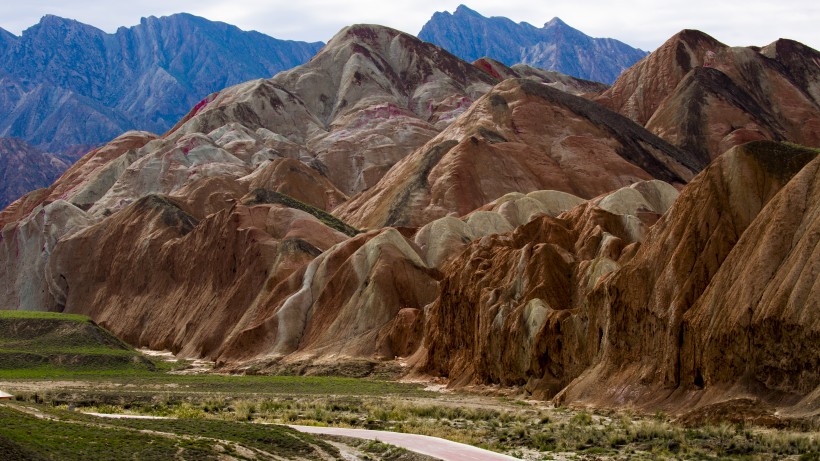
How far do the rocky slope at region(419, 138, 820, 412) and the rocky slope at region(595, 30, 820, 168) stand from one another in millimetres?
103918

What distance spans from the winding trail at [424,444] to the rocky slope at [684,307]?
11847 mm

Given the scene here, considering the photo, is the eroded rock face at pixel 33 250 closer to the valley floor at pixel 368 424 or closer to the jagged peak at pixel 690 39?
the valley floor at pixel 368 424

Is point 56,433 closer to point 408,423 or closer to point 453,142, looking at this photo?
point 408,423

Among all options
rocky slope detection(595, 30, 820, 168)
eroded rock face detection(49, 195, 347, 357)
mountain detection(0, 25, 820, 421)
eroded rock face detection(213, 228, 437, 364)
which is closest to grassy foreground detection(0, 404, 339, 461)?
mountain detection(0, 25, 820, 421)

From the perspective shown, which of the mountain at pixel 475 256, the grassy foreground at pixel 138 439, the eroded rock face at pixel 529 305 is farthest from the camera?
the eroded rock face at pixel 529 305

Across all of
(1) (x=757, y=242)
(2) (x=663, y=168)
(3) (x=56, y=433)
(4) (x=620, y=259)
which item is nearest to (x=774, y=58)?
(2) (x=663, y=168)

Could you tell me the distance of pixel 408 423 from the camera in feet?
147

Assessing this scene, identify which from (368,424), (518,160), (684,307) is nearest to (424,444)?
(368,424)

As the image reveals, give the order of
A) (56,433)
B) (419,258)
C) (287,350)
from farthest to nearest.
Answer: (419,258), (287,350), (56,433)

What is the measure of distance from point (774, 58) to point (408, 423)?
550ft

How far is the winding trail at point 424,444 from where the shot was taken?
113ft

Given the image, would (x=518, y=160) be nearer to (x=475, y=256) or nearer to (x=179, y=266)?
(x=179, y=266)

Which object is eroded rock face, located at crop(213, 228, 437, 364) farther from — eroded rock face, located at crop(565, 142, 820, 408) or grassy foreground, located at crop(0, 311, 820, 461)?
eroded rock face, located at crop(565, 142, 820, 408)

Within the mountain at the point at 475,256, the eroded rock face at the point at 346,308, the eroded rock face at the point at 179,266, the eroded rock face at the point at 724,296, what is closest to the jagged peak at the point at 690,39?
the mountain at the point at 475,256
